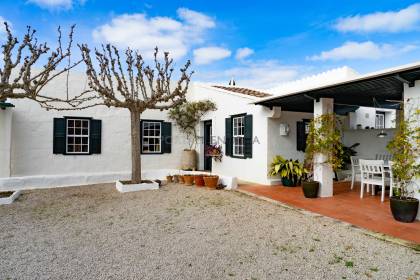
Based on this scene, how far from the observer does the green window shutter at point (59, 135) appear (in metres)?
9.30

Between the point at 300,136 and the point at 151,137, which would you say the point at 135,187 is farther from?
the point at 300,136

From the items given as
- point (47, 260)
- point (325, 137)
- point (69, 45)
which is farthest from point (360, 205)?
point (69, 45)

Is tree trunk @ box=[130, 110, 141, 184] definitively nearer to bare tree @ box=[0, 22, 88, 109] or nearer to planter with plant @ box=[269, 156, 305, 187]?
bare tree @ box=[0, 22, 88, 109]

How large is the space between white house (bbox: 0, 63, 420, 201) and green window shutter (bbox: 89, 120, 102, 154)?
33 millimetres

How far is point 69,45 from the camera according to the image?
18.7ft

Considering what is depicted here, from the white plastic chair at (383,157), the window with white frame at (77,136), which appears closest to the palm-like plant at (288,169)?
the white plastic chair at (383,157)

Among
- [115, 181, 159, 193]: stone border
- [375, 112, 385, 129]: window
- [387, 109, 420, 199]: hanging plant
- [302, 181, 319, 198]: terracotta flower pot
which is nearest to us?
[387, 109, 420, 199]: hanging plant

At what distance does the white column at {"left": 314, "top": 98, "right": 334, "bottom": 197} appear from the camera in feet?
22.3

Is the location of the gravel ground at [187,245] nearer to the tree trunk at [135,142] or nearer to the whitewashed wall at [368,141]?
the tree trunk at [135,142]

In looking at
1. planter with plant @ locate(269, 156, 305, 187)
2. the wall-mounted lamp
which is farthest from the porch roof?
planter with plant @ locate(269, 156, 305, 187)

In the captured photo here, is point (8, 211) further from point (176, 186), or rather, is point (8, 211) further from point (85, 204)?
point (176, 186)

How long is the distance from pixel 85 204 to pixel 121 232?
2480 mm

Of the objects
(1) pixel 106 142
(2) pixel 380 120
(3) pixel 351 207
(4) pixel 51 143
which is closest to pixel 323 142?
(3) pixel 351 207

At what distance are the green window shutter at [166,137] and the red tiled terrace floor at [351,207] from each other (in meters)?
3.88
